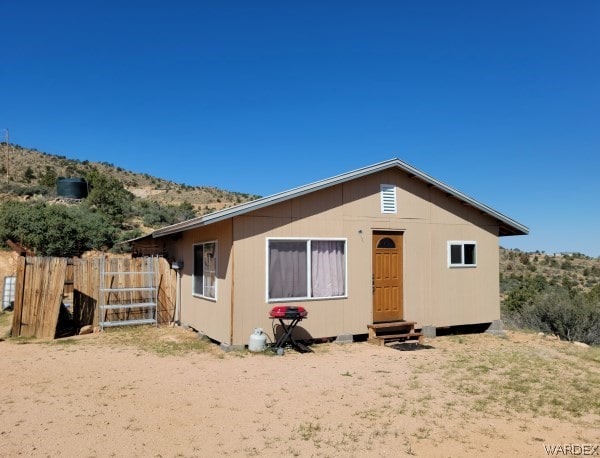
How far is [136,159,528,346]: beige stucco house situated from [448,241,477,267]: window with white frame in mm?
26

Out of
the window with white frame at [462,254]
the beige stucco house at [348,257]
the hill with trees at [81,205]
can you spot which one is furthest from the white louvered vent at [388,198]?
the hill with trees at [81,205]

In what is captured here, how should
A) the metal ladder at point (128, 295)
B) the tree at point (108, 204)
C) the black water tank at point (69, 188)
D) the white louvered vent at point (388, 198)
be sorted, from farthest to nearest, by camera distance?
the black water tank at point (69, 188) < the tree at point (108, 204) < the metal ladder at point (128, 295) < the white louvered vent at point (388, 198)

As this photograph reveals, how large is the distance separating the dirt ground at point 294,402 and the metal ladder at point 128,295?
266 cm

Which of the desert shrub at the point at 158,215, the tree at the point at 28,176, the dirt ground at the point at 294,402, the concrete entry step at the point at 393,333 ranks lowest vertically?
the dirt ground at the point at 294,402

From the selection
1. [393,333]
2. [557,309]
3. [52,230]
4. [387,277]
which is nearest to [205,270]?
[387,277]

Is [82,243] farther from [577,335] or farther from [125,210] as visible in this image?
[577,335]

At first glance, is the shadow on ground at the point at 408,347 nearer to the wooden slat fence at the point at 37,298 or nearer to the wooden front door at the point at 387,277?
the wooden front door at the point at 387,277

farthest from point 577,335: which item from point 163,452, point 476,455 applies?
point 163,452

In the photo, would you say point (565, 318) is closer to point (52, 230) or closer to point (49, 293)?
point (49, 293)

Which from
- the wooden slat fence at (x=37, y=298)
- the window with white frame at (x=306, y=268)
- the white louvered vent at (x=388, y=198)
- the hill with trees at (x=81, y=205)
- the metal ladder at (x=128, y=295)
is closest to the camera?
the window with white frame at (x=306, y=268)

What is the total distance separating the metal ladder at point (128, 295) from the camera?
39.5ft

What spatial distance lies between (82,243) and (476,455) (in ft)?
72.8

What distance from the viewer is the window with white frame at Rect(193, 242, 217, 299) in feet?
33.6

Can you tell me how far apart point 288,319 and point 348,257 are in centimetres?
200
